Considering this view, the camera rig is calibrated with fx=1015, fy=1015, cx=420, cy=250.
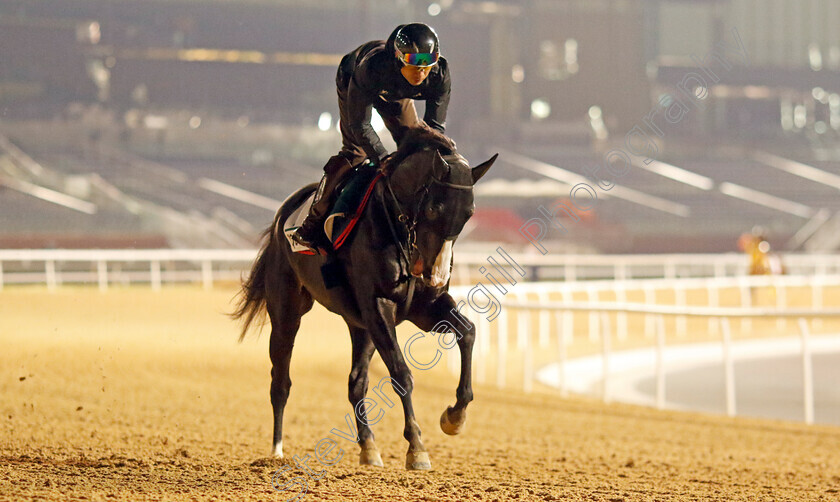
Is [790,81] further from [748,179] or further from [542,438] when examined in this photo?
[542,438]

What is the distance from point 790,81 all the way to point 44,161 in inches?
1222

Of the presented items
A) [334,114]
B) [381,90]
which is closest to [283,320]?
[381,90]

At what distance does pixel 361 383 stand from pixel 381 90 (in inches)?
58.9

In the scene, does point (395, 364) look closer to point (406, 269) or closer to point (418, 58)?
point (406, 269)

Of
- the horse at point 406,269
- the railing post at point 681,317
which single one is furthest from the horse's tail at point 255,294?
the railing post at point 681,317

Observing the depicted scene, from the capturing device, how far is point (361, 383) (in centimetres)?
514

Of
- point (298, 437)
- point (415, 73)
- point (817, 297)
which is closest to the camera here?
point (415, 73)

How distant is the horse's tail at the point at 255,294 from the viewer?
582cm

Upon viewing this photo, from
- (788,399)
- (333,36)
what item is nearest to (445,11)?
(333,36)

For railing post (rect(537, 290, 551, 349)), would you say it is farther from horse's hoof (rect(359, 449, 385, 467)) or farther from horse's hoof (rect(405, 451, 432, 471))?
horse's hoof (rect(405, 451, 432, 471))

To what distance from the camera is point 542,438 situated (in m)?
7.27

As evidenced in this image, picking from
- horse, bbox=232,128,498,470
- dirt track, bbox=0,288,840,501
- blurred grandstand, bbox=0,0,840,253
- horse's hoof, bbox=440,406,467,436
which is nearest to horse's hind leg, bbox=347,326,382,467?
horse, bbox=232,128,498,470

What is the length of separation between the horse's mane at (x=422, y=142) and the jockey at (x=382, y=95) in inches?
3.0

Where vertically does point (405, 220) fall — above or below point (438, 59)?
below
